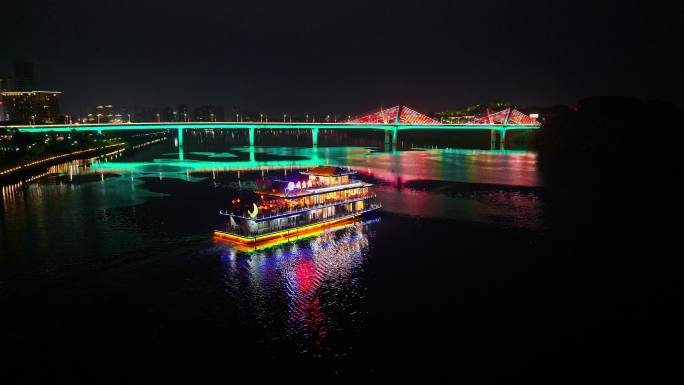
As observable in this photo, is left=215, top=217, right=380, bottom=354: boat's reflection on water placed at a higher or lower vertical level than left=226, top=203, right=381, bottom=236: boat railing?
lower

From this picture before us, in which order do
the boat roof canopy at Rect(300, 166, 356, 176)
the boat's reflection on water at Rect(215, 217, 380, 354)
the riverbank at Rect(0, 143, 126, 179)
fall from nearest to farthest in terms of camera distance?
the boat's reflection on water at Rect(215, 217, 380, 354), the boat roof canopy at Rect(300, 166, 356, 176), the riverbank at Rect(0, 143, 126, 179)

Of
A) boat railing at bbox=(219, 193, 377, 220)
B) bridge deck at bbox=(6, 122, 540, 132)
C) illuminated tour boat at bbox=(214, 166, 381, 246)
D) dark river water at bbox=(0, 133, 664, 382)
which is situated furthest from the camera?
bridge deck at bbox=(6, 122, 540, 132)

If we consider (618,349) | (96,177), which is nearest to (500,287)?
(618,349)

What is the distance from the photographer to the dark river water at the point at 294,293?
11898 mm

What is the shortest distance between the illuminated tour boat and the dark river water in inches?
37.4

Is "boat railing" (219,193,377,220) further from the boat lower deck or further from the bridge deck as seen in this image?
the bridge deck

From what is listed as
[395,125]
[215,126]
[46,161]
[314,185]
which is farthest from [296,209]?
[395,125]

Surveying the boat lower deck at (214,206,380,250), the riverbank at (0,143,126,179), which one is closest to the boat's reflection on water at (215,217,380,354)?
the boat lower deck at (214,206,380,250)

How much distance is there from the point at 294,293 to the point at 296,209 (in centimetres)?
809

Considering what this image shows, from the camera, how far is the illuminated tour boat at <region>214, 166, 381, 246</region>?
21.1 m

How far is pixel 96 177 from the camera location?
45344 millimetres

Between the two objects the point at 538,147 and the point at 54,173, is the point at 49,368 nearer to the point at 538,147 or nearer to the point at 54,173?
the point at 54,173

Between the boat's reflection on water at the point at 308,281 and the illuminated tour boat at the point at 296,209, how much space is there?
2.33ft

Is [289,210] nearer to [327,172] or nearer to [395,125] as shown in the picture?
[327,172]
